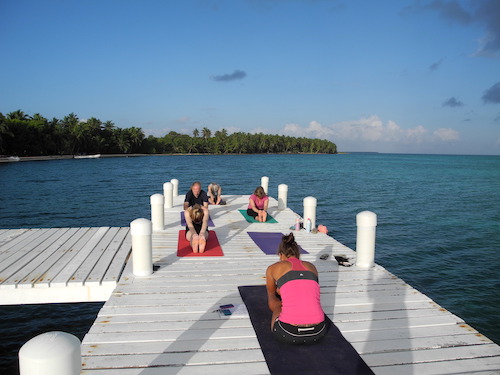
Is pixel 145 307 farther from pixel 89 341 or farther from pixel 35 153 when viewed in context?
pixel 35 153

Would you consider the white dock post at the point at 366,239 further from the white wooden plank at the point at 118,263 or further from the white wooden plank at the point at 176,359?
the white wooden plank at the point at 118,263

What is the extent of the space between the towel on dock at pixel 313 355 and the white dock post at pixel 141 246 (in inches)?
90.6

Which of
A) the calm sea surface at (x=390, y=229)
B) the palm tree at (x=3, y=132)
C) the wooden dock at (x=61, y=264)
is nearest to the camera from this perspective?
the wooden dock at (x=61, y=264)

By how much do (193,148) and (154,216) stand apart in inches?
5211

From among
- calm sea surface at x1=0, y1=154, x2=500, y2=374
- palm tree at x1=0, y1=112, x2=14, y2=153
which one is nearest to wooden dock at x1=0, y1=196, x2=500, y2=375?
calm sea surface at x1=0, y1=154, x2=500, y2=374

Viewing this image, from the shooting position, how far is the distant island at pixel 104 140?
78.6 m

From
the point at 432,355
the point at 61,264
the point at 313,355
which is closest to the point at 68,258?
the point at 61,264

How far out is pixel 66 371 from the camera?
6.83ft

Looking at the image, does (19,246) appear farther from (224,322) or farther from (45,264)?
(224,322)

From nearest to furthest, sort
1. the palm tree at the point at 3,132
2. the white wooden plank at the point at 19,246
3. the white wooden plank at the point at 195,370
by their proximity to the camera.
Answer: the white wooden plank at the point at 195,370
the white wooden plank at the point at 19,246
the palm tree at the point at 3,132

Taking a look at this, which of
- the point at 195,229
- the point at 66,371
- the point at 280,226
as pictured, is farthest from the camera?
the point at 280,226

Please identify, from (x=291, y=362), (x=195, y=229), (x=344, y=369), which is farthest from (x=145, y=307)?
(x=195, y=229)

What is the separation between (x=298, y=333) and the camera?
3.64m

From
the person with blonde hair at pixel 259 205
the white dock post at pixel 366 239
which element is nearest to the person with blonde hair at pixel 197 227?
A: the white dock post at pixel 366 239
